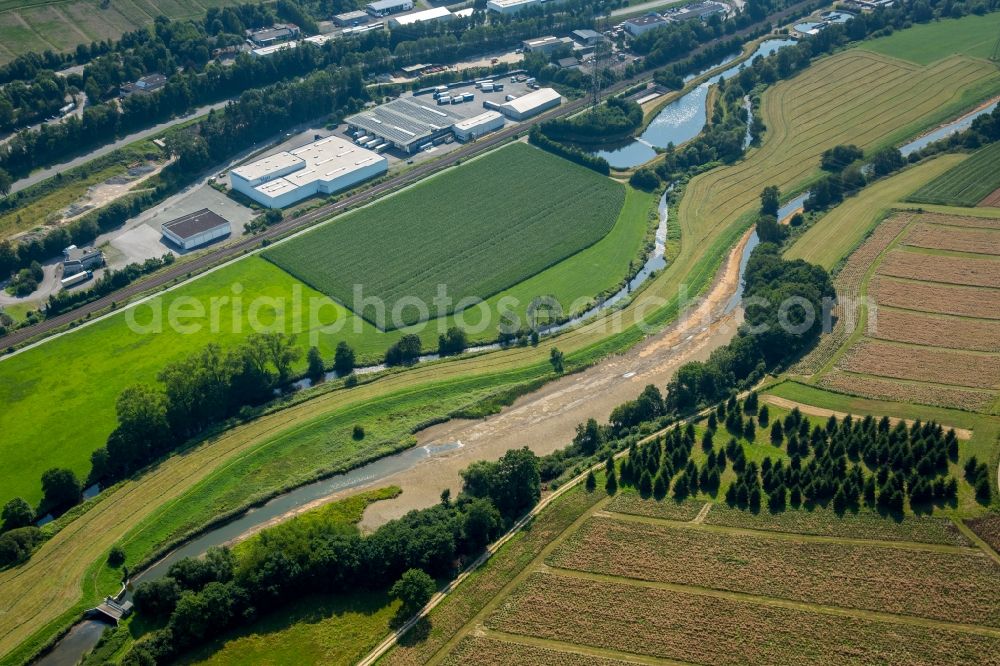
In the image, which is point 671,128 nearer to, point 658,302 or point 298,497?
point 658,302

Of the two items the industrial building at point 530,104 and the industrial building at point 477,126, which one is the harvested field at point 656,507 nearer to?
the industrial building at point 477,126

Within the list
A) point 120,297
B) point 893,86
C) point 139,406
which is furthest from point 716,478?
point 893,86

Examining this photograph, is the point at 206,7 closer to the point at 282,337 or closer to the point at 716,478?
the point at 282,337

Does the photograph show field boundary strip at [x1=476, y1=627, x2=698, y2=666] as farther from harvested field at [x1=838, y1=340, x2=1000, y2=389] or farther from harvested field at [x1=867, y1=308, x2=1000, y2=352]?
harvested field at [x1=867, y1=308, x2=1000, y2=352]

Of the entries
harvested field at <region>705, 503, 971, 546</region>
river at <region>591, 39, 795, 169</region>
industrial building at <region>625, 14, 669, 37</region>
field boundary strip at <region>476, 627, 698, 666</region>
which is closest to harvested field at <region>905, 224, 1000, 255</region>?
river at <region>591, 39, 795, 169</region>

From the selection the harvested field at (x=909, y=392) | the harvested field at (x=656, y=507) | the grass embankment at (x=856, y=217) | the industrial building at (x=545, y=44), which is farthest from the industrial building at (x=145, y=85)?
the harvested field at (x=909, y=392)

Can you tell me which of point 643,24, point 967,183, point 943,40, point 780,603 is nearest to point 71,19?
point 643,24
